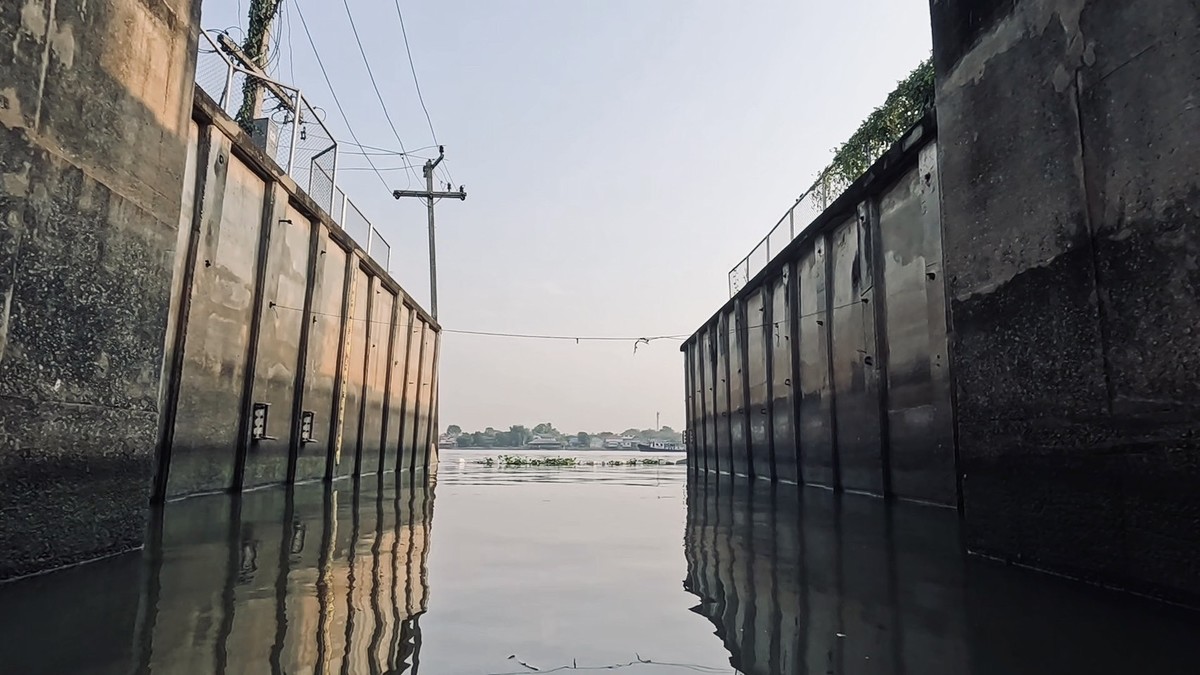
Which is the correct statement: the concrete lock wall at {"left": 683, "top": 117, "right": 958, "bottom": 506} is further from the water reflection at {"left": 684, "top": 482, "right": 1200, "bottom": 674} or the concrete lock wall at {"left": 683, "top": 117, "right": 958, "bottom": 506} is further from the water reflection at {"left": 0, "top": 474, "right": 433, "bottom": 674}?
the water reflection at {"left": 0, "top": 474, "right": 433, "bottom": 674}

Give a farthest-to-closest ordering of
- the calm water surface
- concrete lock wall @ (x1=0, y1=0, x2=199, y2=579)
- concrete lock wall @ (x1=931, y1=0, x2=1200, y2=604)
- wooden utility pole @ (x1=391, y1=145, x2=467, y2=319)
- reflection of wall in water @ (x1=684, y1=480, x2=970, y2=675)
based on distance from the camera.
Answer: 1. wooden utility pole @ (x1=391, y1=145, x2=467, y2=319)
2. concrete lock wall @ (x1=0, y1=0, x2=199, y2=579)
3. concrete lock wall @ (x1=931, y1=0, x2=1200, y2=604)
4. reflection of wall in water @ (x1=684, y1=480, x2=970, y2=675)
5. the calm water surface

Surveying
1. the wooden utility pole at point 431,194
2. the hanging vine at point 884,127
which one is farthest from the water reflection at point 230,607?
the wooden utility pole at point 431,194

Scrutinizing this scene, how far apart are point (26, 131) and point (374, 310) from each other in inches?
479

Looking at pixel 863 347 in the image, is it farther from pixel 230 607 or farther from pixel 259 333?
pixel 230 607

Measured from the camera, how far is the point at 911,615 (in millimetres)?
3688

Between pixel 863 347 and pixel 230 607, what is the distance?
9.53 meters

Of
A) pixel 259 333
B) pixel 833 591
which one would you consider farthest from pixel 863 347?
pixel 259 333

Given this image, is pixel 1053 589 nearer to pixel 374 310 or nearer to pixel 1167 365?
pixel 1167 365

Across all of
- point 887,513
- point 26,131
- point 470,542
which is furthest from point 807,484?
point 26,131

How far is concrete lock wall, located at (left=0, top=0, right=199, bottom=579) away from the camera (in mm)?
3811

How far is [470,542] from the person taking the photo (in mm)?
6352

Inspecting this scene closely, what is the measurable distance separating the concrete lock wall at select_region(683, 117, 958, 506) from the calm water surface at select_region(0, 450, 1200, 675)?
2990 mm

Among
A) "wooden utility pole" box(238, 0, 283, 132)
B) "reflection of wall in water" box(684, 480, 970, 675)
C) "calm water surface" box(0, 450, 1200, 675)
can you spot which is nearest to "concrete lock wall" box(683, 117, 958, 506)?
"reflection of wall in water" box(684, 480, 970, 675)

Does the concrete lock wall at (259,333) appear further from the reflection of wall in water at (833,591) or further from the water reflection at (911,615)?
the water reflection at (911,615)
